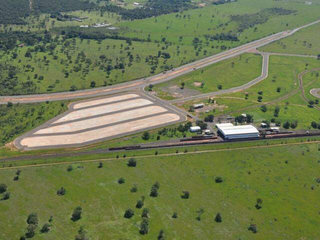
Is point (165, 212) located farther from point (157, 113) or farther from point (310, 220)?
point (157, 113)

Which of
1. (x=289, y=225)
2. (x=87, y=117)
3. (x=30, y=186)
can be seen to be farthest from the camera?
(x=87, y=117)

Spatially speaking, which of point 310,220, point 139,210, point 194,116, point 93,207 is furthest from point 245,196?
point 194,116

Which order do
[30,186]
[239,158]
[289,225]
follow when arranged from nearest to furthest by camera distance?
[289,225] → [30,186] → [239,158]

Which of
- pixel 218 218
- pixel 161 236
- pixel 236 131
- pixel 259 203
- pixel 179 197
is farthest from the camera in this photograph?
pixel 236 131

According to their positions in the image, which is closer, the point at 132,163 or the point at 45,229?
the point at 45,229

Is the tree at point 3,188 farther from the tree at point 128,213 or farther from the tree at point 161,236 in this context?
the tree at point 161,236

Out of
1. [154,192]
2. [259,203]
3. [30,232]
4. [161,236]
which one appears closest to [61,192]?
[30,232]

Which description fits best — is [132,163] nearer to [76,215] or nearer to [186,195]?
[186,195]
